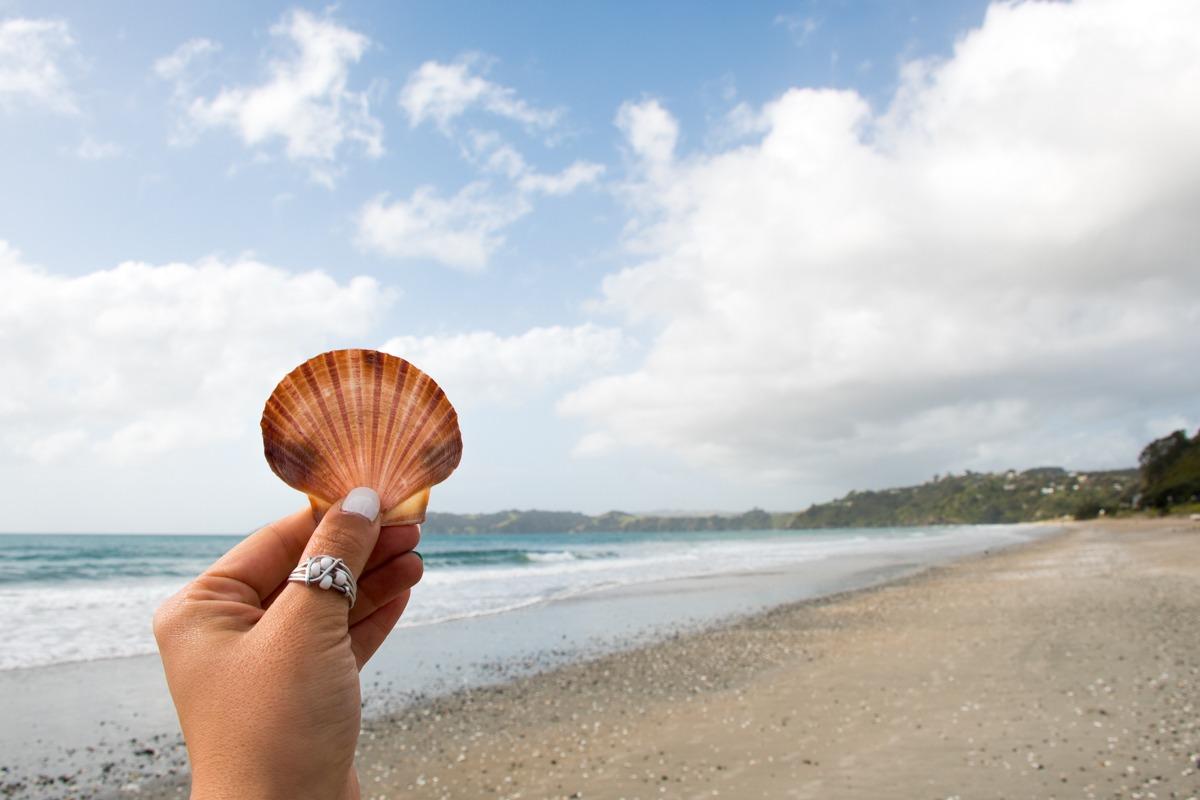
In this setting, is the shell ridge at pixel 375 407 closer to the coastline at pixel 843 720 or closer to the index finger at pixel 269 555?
the index finger at pixel 269 555

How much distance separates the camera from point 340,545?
68.2 inches

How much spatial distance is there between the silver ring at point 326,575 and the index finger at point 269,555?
28cm

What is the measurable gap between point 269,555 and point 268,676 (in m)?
0.43

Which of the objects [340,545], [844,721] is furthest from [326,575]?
[844,721]


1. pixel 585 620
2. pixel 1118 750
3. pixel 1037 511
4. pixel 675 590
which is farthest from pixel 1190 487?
pixel 1118 750

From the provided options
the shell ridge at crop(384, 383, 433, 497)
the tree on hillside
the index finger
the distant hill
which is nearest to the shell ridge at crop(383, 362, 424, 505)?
the shell ridge at crop(384, 383, 433, 497)

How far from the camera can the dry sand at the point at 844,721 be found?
6.21 metres

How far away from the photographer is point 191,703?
1.54 meters

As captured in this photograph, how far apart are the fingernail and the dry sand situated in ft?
17.6

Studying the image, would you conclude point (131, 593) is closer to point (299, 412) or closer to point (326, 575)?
point (299, 412)

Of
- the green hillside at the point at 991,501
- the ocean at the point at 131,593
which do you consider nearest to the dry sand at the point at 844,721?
the ocean at the point at 131,593

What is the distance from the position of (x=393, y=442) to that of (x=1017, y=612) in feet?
53.8

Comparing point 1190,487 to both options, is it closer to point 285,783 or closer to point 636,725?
point 636,725

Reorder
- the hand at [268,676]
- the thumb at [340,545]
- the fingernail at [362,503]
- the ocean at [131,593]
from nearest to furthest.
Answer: the hand at [268,676]
the thumb at [340,545]
the fingernail at [362,503]
the ocean at [131,593]
